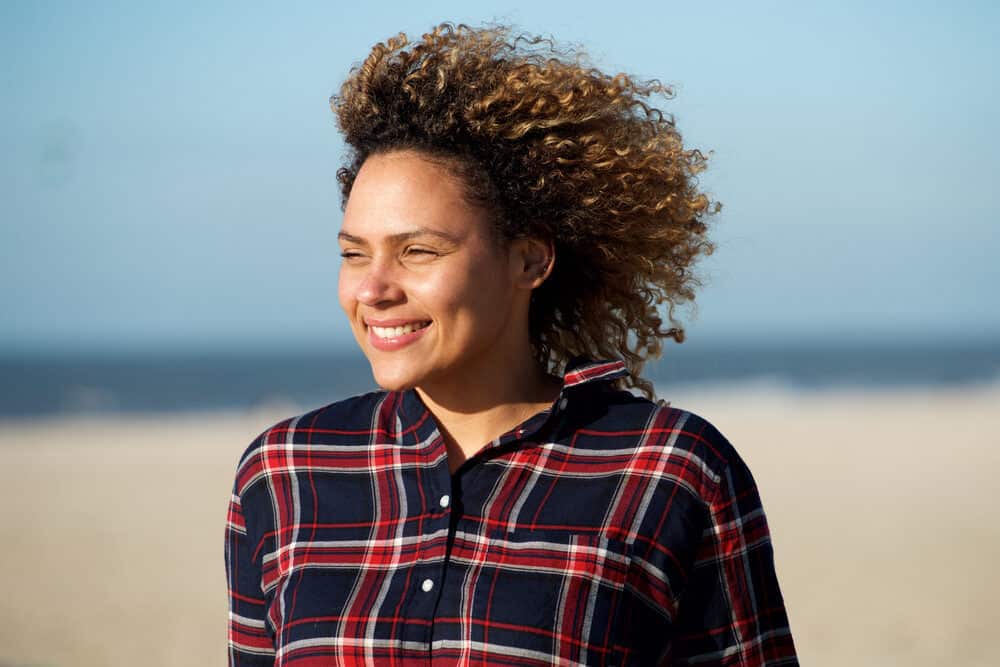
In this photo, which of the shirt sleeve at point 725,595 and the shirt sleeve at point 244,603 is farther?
the shirt sleeve at point 244,603

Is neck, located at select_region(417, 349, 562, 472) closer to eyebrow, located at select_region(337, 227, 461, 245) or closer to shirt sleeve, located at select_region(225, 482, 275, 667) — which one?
eyebrow, located at select_region(337, 227, 461, 245)

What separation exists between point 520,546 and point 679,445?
33cm

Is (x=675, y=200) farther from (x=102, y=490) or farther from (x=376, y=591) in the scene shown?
(x=102, y=490)

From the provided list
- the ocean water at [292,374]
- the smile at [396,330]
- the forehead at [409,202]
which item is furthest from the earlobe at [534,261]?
the ocean water at [292,374]

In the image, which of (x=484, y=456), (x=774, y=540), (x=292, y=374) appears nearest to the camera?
(x=484, y=456)

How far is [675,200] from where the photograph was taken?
2746 mm

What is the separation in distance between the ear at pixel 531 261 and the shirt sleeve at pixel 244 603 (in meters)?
0.70

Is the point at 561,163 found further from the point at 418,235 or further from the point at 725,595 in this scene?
the point at 725,595

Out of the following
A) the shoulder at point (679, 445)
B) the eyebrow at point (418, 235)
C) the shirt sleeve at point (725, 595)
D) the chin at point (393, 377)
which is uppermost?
the eyebrow at point (418, 235)

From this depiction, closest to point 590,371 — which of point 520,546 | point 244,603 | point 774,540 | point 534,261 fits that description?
point 534,261

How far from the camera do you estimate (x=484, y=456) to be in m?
2.38

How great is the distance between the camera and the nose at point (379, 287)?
7.39ft

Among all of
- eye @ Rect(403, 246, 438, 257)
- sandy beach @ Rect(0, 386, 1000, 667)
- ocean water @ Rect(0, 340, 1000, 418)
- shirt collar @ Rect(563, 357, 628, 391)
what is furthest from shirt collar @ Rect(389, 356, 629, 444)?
ocean water @ Rect(0, 340, 1000, 418)

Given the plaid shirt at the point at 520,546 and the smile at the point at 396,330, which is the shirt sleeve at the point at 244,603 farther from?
the smile at the point at 396,330
